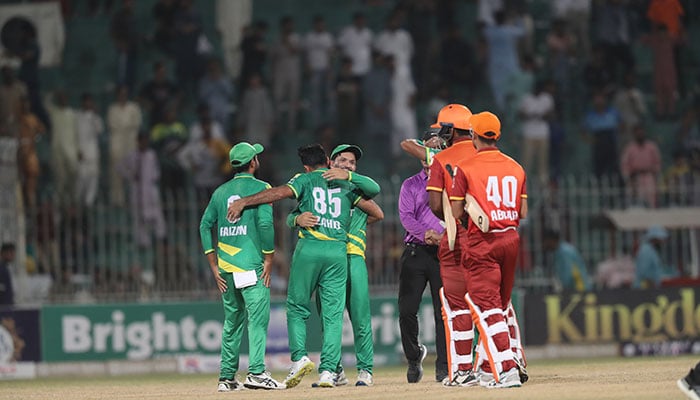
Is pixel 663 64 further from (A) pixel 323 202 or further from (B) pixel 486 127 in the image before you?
(B) pixel 486 127

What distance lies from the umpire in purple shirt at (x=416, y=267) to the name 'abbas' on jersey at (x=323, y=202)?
0.70 m

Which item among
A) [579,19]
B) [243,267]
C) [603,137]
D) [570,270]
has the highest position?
[579,19]

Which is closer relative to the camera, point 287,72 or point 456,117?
point 456,117

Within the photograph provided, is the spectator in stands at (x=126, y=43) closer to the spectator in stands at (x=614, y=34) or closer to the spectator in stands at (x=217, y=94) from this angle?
the spectator in stands at (x=217, y=94)

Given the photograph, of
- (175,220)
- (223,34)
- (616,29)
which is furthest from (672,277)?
(223,34)

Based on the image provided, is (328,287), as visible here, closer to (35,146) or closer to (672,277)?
(672,277)

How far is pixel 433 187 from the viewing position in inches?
565

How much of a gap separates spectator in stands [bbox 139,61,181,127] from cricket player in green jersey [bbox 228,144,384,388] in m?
13.3

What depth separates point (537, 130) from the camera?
2775cm

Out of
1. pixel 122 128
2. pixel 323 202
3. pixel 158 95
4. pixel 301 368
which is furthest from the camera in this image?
pixel 158 95

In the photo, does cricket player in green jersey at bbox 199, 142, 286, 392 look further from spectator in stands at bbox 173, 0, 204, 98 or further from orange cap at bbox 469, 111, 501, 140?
spectator in stands at bbox 173, 0, 204, 98

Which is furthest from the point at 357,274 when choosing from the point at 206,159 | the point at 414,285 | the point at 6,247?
the point at 206,159

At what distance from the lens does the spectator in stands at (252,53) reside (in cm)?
2878

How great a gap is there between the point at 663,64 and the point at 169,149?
9173 mm
